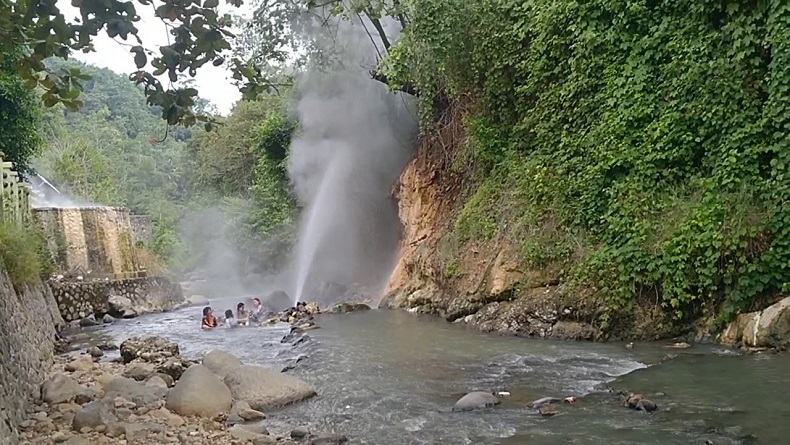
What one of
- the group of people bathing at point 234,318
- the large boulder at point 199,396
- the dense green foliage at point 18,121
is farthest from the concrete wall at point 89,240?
the large boulder at point 199,396

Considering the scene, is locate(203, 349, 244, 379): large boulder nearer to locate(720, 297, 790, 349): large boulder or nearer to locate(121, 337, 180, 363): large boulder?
locate(121, 337, 180, 363): large boulder

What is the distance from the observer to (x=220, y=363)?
8.87 metres

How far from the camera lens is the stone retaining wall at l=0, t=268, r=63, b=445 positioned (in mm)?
6291

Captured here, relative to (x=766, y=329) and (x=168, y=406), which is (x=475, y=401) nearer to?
(x=168, y=406)

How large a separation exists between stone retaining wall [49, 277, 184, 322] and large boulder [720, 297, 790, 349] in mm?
16119

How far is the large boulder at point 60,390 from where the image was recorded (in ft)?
25.8

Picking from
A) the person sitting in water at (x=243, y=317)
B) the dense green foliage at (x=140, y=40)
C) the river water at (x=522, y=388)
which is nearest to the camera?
the dense green foliage at (x=140, y=40)

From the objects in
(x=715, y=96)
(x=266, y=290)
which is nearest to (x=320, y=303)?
(x=266, y=290)

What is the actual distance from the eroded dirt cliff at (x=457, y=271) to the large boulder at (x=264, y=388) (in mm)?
4814

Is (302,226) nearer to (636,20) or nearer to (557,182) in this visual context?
(557,182)

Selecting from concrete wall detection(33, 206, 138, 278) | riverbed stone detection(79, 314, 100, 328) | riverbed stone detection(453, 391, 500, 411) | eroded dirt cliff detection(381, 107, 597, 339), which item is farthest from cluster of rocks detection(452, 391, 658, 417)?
concrete wall detection(33, 206, 138, 278)

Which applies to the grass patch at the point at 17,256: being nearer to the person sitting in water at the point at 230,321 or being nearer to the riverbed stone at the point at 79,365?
the riverbed stone at the point at 79,365

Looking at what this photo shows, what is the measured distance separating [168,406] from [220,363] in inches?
46.9

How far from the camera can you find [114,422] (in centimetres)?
678
